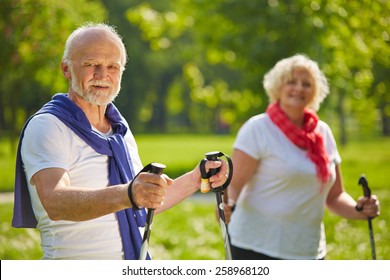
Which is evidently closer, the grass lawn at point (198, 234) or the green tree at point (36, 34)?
the grass lawn at point (198, 234)

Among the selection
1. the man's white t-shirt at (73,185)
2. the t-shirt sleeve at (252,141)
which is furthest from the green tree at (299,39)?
the man's white t-shirt at (73,185)

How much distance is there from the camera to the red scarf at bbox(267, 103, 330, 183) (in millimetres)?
3130

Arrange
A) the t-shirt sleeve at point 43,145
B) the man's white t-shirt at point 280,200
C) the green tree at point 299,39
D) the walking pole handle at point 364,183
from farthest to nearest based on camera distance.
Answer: the green tree at point 299,39 < the man's white t-shirt at point 280,200 < the walking pole handle at point 364,183 < the t-shirt sleeve at point 43,145

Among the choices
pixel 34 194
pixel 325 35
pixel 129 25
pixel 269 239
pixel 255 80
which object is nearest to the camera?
pixel 34 194

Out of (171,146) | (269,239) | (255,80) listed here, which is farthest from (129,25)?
(269,239)

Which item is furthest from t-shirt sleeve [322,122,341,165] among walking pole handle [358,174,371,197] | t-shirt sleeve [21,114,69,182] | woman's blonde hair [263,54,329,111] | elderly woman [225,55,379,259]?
t-shirt sleeve [21,114,69,182]

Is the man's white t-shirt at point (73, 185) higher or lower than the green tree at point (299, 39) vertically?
lower

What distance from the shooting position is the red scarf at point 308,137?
3.13 m

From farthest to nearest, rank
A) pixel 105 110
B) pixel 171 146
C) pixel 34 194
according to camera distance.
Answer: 1. pixel 171 146
2. pixel 105 110
3. pixel 34 194

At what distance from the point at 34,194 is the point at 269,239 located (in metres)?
1.39

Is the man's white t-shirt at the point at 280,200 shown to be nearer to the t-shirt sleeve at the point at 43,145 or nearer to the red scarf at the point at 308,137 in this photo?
the red scarf at the point at 308,137

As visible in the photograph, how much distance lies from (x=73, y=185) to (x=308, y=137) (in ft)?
4.84
